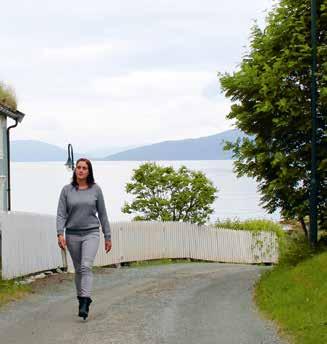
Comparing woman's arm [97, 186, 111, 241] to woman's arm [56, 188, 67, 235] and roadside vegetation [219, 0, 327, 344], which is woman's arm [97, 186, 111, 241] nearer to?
woman's arm [56, 188, 67, 235]

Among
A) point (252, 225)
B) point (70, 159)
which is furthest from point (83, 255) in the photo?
point (252, 225)

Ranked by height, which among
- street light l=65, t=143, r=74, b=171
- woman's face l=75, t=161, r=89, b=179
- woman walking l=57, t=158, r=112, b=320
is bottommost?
woman walking l=57, t=158, r=112, b=320

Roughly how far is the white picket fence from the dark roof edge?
5.55 meters

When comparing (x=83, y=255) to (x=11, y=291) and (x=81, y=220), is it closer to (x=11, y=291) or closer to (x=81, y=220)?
(x=81, y=220)

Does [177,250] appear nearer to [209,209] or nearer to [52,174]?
[209,209]

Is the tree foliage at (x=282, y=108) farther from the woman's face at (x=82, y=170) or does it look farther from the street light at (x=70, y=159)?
the street light at (x=70, y=159)

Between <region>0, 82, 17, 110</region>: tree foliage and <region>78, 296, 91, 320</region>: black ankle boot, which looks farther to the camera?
<region>0, 82, 17, 110</region>: tree foliage

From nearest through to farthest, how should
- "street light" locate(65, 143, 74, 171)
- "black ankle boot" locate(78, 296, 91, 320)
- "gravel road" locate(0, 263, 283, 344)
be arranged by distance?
"gravel road" locate(0, 263, 283, 344) → "black ankle boot" locate(78, 296, 91, 320) → "street light" locate(65, 143, 74, 171)

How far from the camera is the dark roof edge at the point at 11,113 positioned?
92.5 feet

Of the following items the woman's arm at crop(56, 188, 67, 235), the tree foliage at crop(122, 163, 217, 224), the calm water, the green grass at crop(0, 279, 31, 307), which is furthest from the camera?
the calm water

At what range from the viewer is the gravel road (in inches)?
356

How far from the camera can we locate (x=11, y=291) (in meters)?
13.7

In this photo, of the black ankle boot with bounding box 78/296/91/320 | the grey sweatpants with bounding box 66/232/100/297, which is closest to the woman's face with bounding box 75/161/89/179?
the grey sweatpants with bounding box 66/232/100/297

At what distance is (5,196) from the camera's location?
30.1 m
